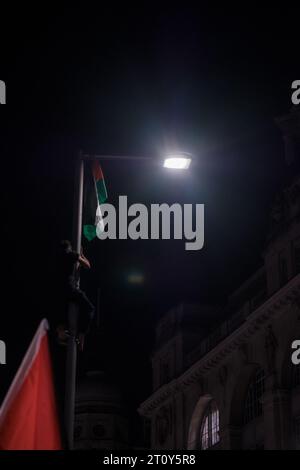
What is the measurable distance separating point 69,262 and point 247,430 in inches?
2096

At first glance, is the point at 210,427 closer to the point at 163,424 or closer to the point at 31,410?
the point at 163,424

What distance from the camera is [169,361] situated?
8344 cm

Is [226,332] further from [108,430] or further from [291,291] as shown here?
[108,430]

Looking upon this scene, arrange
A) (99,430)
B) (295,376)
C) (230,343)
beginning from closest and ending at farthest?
1. (295,376)
2. (230,343)
3. (99,430)

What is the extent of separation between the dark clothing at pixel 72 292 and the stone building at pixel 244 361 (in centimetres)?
4144

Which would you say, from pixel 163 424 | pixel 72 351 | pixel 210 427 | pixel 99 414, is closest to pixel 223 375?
pixel 210 427

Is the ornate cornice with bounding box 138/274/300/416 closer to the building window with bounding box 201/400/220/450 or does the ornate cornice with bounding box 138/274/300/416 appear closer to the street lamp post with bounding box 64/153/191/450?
the building window with bounding box 201/400/220/450

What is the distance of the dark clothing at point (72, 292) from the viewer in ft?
45.0

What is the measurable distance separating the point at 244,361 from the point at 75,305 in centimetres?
5162

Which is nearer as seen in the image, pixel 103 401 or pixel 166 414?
pixel 166 414

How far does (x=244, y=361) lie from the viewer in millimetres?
64062
